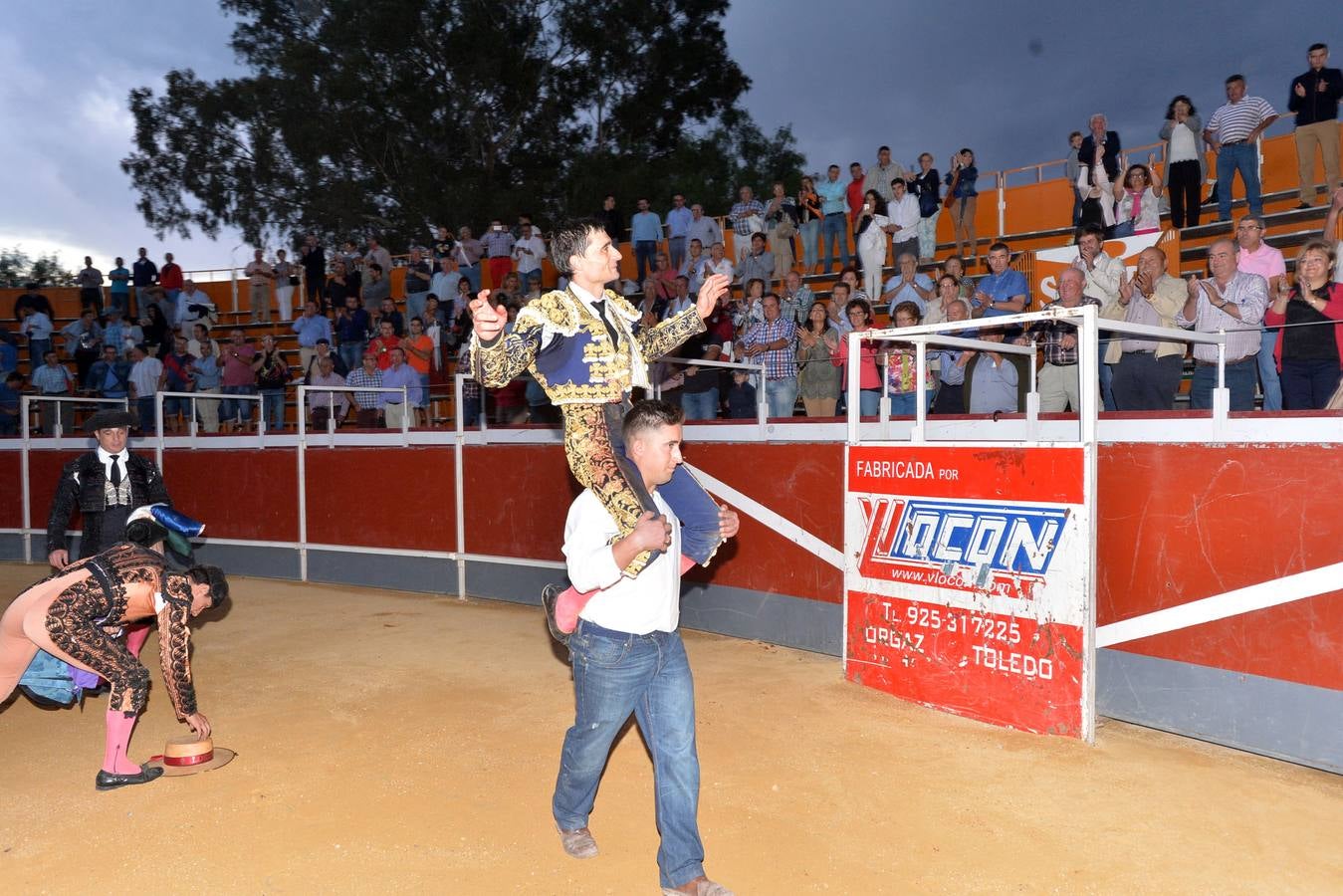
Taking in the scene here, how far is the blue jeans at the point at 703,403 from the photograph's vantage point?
9.56 meters

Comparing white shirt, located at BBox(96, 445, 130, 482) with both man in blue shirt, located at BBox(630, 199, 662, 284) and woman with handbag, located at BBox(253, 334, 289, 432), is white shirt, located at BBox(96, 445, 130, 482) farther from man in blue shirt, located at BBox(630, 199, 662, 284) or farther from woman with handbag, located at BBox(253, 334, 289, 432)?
man in blue shirt, located at BBox(630, 199, 662, 284)

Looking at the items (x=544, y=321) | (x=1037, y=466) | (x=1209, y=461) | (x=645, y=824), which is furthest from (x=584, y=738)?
(x=1209, y=461)

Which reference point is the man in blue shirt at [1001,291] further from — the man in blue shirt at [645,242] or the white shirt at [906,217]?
the man in blue shirt at [645,242]

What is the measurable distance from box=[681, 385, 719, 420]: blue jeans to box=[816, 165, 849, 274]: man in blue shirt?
19.3 ft

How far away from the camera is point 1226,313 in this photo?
708 centimetres

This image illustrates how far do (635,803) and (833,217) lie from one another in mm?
11376

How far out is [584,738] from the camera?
12.8 feet

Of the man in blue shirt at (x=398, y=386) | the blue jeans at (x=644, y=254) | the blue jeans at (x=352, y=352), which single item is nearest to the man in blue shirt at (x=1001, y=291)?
the man in blue shirt at (x=398, y=386)

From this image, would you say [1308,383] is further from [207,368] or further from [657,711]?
A: [207,368]

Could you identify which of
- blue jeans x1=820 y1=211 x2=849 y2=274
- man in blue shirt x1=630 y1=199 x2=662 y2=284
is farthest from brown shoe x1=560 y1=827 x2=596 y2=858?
man in blue shirt x1=630 y1=199 x2=662 y2=284

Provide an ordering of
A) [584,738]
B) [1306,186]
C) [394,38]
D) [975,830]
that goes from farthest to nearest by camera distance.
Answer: [394,38] → [1306,186] → [975,830] → [584,738]

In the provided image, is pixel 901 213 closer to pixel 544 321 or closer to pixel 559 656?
pixel 559 656

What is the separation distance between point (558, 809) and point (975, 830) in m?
1.85

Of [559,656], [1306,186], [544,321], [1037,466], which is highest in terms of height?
[1306,186]
